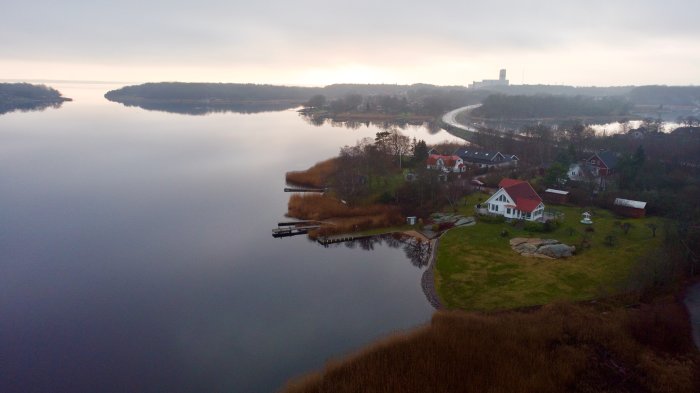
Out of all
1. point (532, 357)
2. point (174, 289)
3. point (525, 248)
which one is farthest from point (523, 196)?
point (174, 289)

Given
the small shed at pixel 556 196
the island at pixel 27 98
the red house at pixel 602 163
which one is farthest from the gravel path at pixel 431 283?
the island at pixel 27 98

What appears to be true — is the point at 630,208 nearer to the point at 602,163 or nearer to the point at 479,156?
the point at 602,163

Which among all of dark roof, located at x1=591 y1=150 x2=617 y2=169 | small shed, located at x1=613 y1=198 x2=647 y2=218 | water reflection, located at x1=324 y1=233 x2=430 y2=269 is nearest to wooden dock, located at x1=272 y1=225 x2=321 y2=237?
water reflection, located at x1=324 y1=233 x2=430 y2=269

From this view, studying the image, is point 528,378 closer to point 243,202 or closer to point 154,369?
point 154,369

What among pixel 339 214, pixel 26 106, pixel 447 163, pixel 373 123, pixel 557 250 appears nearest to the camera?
pixel 557 250

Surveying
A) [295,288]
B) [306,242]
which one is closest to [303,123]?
[306,242]

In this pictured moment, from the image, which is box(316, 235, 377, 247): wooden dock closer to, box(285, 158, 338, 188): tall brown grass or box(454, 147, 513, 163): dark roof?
box(285, 158, 338, 188): tall brown grass

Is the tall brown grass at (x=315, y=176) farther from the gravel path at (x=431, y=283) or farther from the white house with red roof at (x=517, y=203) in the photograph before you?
the gravel path at (x=431, y=283)
